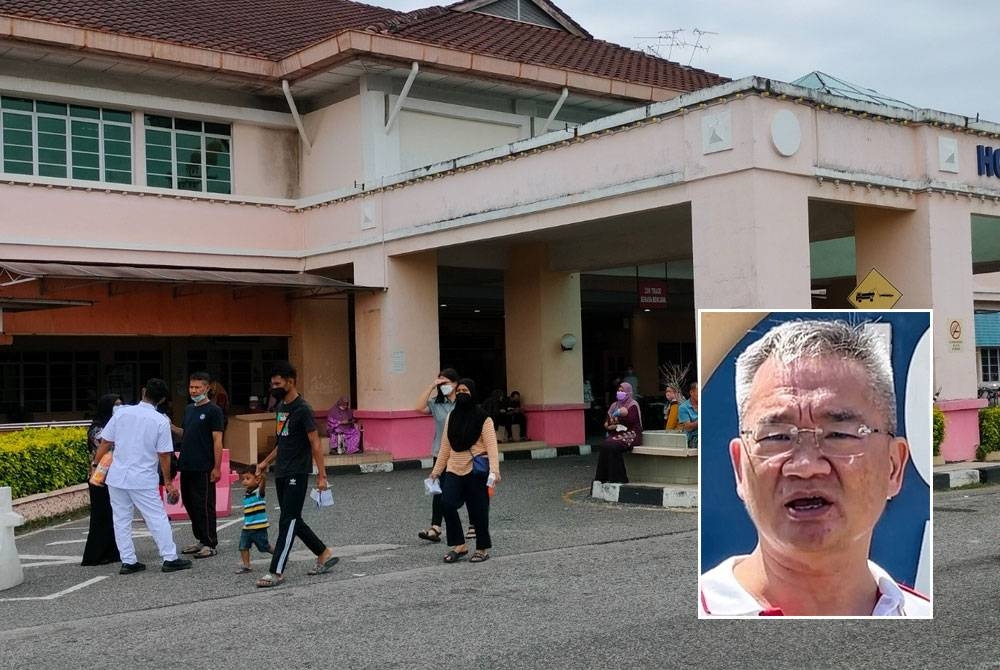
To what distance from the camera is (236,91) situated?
67.1 feet

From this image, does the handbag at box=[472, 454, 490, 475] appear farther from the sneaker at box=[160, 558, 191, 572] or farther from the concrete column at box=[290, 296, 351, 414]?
the concrete column at box=[290, 296, 351, 414]

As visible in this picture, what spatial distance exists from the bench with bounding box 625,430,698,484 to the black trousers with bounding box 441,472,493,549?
4098mm

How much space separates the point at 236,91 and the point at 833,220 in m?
10.7

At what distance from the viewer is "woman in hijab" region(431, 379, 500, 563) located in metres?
9.53

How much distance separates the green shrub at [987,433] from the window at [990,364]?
22193 millimetres

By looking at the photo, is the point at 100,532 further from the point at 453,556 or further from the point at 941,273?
the point at 941,273

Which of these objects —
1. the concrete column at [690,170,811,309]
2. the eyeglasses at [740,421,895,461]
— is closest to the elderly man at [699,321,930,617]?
the eyeglasses at [740,421,895,461]

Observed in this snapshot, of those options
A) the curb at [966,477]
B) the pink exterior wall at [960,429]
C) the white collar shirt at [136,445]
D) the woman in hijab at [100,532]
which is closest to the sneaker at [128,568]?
the woman in hijab at [100,532]

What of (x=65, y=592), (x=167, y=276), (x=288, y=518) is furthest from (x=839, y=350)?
(x=167, y=276)

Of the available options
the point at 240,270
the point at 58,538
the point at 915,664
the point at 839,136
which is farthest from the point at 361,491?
the point at 915,664

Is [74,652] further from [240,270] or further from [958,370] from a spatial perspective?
[240,270]

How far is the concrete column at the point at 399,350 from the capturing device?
Result: 19.2 meters

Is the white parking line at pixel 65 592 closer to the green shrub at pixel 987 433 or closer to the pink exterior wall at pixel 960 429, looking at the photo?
the pink exterior wall at pixel 960 429

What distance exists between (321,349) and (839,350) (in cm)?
1867
